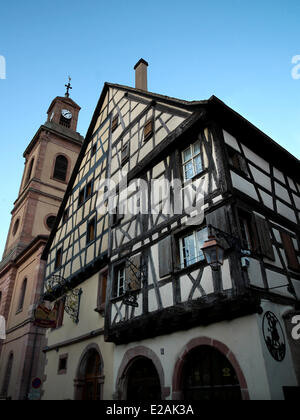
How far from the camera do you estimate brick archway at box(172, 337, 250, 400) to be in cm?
631

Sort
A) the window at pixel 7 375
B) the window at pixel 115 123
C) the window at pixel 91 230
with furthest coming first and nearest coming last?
the window at pixel 7 375 → the window at pixel 115 123 → the window at pixel 91 230

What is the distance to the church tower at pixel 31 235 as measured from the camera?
18.1 meters

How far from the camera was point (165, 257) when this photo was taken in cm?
862

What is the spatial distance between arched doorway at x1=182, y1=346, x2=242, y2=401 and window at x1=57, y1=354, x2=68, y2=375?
6.85 m

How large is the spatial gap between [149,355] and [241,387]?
9.51 feet

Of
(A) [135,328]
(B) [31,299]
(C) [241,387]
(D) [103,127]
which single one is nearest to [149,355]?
(A) [135,328]

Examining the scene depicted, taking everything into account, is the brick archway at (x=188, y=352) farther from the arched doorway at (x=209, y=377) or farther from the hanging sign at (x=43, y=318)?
the hanging sign at (x=43, y=318)

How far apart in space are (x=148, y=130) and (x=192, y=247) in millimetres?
5285

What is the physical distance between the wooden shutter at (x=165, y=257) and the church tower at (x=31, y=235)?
1266cm

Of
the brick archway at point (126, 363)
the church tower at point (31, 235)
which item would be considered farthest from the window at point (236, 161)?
the church tower at point (31, 235)

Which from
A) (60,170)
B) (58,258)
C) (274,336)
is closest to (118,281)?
(274,336)

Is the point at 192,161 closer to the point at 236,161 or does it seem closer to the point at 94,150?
the point at 236,161

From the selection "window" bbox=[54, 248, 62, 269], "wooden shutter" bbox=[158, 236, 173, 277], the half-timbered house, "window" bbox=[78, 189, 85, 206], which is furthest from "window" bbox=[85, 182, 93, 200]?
"wooden shutter" bbox=[158, 236, 173, 277]

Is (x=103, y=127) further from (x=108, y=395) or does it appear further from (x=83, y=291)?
(x=108, y=395)
